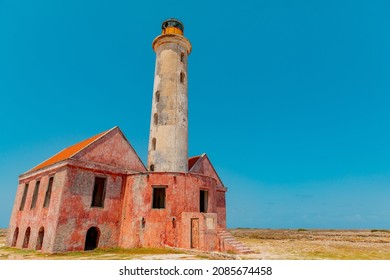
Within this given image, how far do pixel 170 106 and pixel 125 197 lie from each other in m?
8.28


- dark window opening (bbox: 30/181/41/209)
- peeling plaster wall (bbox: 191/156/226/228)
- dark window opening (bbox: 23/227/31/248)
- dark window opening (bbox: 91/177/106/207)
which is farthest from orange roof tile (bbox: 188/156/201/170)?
dark window opening (bbox: 23/227/31/248)

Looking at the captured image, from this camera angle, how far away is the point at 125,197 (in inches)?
797

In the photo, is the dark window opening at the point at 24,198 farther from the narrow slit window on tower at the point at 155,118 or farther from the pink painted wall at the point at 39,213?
the narrow slit window on tower at the point at 155,118

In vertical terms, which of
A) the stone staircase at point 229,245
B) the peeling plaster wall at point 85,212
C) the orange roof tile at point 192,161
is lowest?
the stone staircase at point 229,245

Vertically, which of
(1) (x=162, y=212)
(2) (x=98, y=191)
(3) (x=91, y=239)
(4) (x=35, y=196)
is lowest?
(3) (x=91, y=239)

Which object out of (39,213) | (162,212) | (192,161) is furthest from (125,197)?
(192,161)

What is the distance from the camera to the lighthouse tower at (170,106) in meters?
22.4

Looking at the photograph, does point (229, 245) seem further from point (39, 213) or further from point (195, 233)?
point (39, 213)

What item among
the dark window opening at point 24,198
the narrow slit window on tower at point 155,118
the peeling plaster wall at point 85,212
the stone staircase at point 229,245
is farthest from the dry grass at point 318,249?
the dark window opening at point 24,198

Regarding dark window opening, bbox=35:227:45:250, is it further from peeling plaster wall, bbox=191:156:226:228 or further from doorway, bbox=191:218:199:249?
peeling plaster wall, bbox=191:156:226:228

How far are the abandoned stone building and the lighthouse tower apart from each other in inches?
3.3

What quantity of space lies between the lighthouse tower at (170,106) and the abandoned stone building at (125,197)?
8 cm

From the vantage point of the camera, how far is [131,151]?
73.4ft
